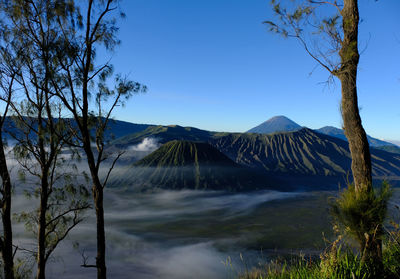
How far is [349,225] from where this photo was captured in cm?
478

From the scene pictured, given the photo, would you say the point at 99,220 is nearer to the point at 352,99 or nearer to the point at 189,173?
the point at 352,99

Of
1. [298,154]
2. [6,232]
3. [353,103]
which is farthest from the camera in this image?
[298,154]

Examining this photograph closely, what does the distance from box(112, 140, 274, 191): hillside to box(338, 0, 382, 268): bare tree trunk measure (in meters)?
122

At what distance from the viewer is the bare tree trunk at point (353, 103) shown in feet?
17.0

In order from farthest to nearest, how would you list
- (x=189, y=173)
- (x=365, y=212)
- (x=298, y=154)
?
(x=298, y=154), (x=189, y=173), (x=365, y=212)

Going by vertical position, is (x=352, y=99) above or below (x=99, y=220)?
above

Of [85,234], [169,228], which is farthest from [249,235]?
[85,234]

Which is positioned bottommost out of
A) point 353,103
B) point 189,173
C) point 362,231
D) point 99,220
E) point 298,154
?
point 189,173

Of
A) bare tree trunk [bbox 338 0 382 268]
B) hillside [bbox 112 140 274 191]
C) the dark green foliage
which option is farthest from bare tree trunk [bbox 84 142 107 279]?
hillside [bbox 112 140 274 191]

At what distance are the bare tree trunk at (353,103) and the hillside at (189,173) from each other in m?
122

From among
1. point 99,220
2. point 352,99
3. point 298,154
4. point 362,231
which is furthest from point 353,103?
point 298,154

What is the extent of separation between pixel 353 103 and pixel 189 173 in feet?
417

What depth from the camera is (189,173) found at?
131m

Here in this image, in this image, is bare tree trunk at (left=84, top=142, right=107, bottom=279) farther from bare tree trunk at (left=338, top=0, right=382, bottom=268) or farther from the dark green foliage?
bare tree trunk at (left=338, top=0, right=382, bottom=268)
